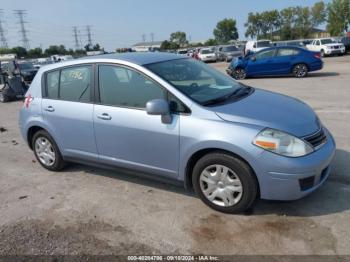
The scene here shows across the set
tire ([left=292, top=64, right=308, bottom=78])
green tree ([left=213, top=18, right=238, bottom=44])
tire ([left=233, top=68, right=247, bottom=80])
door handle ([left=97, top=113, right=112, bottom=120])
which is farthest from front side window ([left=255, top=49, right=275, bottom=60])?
green tree ([left=213, top=18, right=238, bottom=44])

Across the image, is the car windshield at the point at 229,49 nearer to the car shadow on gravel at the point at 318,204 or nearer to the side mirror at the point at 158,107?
the car shadow on gravel at the point at 318,204

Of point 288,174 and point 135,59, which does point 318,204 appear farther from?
point 135,59

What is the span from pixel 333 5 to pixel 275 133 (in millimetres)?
72752

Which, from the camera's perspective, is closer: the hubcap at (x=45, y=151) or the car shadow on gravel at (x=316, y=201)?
the car shadow on gravel at (x=316, y=201)

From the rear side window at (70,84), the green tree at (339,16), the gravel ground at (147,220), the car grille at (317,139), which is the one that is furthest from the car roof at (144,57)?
the green tree at (339,16)

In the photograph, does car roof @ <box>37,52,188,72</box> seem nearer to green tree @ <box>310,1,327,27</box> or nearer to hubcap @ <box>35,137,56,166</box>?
hubcap @ <box>35,137,56,166</box>

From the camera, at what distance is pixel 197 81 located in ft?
14.0

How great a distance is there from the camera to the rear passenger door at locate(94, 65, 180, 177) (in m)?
3.86

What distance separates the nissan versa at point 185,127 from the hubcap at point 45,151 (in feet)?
0.38

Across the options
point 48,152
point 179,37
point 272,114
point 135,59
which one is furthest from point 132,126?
point 179,37

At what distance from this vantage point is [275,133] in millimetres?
3398

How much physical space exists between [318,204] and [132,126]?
2.23 meters

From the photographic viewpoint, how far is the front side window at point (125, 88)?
13.1 feet

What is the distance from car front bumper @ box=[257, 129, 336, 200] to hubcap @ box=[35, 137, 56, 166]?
127 inches
